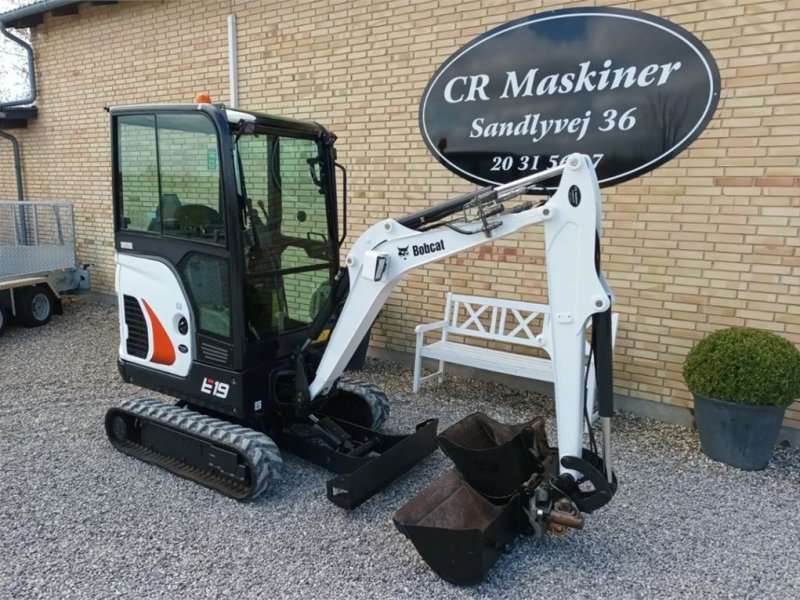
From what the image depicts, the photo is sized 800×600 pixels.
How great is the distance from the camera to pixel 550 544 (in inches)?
122

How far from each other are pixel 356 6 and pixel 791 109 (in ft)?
12.9

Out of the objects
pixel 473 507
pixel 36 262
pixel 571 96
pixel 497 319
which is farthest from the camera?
pixel 36 262

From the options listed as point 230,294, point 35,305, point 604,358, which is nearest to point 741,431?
point 604,358

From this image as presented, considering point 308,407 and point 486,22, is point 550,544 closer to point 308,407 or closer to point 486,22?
point 308,407

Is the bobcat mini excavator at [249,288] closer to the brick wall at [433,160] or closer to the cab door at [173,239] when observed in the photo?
the cab door at [173,239]

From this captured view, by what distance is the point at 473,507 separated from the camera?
3004 mm

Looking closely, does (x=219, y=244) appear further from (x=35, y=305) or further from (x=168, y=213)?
(x=35, y=305)

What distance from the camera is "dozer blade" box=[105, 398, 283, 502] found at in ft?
11.2

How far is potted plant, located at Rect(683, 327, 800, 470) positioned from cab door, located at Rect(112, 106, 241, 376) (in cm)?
→ 310

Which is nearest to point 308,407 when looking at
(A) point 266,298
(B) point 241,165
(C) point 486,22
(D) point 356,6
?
(A) point 266,298

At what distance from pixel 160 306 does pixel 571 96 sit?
11.6 ft

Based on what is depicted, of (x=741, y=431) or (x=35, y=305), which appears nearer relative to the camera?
(x=741, y=431)

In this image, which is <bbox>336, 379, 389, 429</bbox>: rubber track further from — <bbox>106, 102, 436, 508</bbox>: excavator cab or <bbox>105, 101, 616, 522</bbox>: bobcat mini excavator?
<bbox>106, 102, 436, 508</bbox>: excavator cab

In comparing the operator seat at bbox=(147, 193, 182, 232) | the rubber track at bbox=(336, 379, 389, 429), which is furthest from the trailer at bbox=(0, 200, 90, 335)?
the rubber track at bbox=(336, 379, 389, 429)
